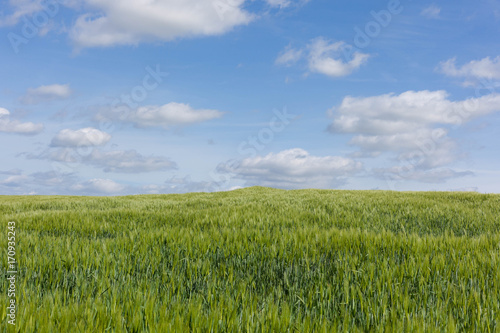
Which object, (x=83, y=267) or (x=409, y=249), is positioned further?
(x=409, y=249)

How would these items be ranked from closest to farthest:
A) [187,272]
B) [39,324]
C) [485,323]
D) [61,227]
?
[39,324] < [485,323] < [187,272] < [61,227]

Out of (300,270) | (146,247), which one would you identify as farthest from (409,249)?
(146,247)

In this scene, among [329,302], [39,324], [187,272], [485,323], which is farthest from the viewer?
[187,272]

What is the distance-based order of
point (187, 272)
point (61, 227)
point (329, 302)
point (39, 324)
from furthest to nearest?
point (61, 227), point (187, 272), point (329, 302), point (39, 324)

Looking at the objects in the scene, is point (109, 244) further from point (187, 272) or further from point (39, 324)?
point (39, 324)

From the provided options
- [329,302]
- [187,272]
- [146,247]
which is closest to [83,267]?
[146,247]

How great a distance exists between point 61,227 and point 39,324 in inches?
229

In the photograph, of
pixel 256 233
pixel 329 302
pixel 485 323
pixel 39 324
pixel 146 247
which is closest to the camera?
pixel 39 324

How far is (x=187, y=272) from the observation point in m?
3.83

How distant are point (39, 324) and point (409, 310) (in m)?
3.10

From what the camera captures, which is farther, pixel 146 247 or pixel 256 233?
pixel 256 233

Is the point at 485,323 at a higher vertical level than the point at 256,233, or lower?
lower

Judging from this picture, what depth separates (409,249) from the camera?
4.79 meters

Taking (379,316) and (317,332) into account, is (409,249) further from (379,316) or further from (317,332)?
(317,332)
